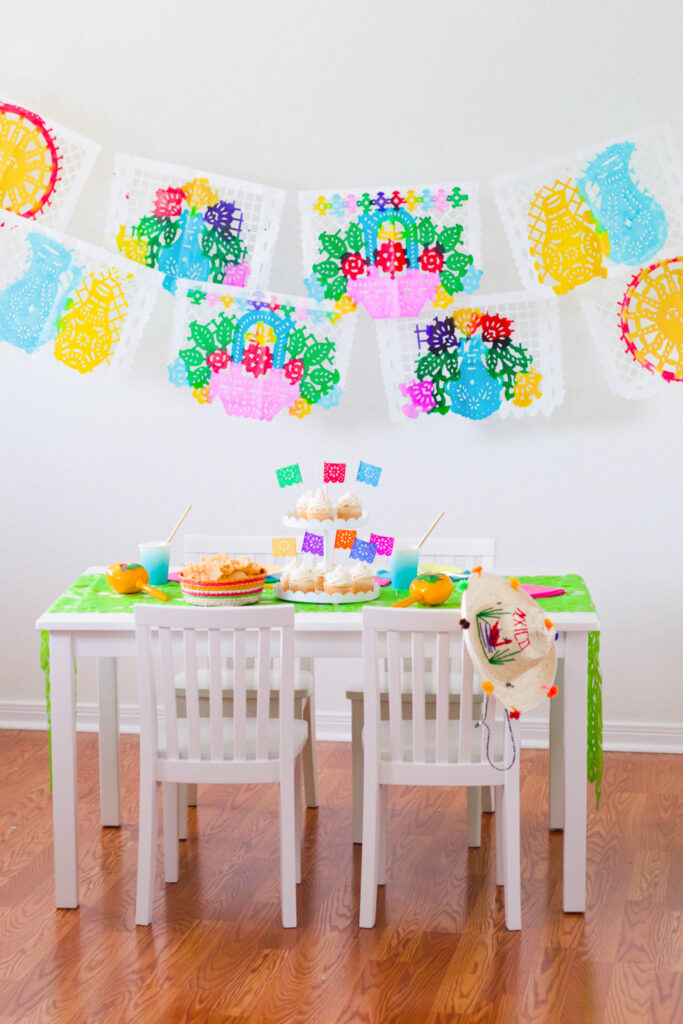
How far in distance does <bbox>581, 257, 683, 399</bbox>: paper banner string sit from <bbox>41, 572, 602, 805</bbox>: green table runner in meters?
0.93

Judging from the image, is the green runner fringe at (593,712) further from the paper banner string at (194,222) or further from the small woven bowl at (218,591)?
the paper banner string at (194,222)

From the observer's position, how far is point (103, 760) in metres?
3.03

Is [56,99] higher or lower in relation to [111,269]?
higher

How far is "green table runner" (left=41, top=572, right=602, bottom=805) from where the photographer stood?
101 inches

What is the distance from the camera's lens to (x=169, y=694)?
242 centimetres

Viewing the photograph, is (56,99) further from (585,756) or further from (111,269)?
(585,756)

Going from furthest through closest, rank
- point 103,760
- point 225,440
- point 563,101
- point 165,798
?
point 225,440
point 563,101
point 103,760
point 165,798

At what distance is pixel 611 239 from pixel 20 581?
7.42 feet

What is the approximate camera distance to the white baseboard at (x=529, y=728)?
3.70 meters

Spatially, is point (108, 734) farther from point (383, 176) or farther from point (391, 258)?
point (383, 176)

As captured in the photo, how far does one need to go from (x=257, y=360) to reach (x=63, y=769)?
163 centimetres

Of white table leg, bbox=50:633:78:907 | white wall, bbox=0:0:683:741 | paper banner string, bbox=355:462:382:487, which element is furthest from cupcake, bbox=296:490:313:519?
white wall, bbox=0:0:683:741

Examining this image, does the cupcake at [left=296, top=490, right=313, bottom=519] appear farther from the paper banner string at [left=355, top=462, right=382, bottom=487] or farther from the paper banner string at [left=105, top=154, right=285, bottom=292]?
the paper banner string at [left=105, top=154, right=285, bottom=292]

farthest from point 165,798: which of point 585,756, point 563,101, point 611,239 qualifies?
point 563,101
